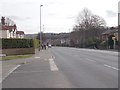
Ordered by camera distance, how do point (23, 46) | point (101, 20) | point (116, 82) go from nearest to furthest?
point (116, 82) < point (23, 46) < point (101, 20)

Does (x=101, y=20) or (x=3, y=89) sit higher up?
(x=101, y=20)

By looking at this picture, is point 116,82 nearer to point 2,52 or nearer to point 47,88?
point 47,88

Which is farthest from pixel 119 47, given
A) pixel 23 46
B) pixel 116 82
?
pixel 116 82

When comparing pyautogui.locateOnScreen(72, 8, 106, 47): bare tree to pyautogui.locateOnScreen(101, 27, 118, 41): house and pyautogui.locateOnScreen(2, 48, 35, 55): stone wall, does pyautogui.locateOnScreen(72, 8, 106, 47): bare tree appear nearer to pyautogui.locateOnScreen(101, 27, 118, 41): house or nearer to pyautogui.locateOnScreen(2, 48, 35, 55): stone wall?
pyautogui.locateOnScreen(101, 27, 118, 41): house

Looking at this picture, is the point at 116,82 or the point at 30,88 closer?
the point at 30,88

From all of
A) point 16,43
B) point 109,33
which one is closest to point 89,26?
point 109,33

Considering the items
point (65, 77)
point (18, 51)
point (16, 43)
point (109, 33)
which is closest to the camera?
A: point (65, 77)

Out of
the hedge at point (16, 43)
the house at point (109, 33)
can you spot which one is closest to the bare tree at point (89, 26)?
the house at point (109, 33)

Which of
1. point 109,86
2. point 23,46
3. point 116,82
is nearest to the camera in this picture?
point 109,86

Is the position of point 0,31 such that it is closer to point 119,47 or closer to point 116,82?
point 119,47

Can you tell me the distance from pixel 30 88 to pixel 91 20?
4216 inches

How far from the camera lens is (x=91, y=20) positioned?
391 ft

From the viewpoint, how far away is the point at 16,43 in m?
55.2

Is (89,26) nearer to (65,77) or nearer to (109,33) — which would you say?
(109,33)
